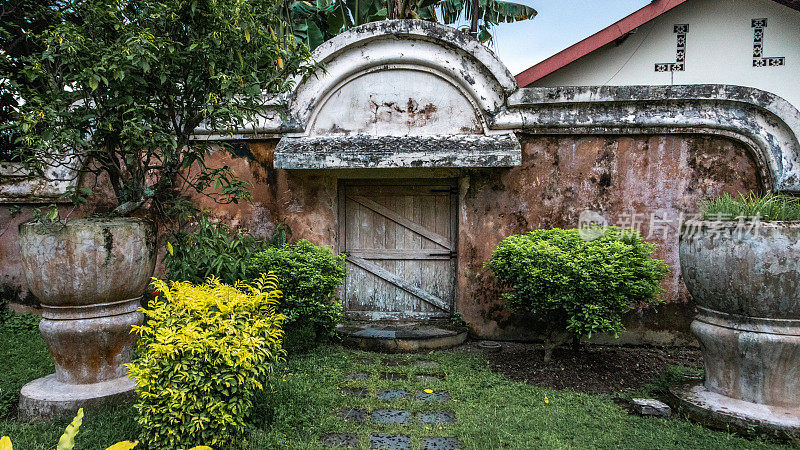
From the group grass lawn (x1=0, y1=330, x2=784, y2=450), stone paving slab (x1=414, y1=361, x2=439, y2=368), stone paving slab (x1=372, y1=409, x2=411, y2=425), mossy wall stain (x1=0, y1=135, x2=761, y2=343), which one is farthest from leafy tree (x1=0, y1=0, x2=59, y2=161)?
stone paving slab (x1=414, y1=361, x2=439, y2=368)

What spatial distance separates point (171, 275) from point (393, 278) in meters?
2.53

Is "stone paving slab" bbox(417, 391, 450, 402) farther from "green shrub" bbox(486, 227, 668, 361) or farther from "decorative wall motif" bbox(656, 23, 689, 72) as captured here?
"decorative wall motif" bbox(656, 23, 689, 72)

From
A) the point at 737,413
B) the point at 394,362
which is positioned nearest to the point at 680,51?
the point at 737,413

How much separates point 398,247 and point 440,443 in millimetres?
3049

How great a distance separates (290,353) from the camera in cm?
491

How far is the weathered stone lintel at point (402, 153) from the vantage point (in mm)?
5121

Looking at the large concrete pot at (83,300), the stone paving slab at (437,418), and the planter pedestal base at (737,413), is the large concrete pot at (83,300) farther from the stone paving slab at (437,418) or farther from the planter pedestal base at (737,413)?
the planter pedestal base at (737,413)

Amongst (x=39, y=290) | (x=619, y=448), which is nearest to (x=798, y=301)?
(x=619, y=448)

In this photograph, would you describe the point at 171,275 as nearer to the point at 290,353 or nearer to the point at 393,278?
the point at 290,353

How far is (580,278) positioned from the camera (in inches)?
168

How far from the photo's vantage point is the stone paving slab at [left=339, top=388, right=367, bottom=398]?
3992 mm

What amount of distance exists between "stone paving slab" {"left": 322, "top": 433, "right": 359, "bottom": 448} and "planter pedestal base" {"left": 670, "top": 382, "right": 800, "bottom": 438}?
97.2 inches

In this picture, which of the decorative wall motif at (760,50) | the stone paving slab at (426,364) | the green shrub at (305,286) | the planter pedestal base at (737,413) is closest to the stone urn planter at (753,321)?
the planter pedestal base at (737,413)

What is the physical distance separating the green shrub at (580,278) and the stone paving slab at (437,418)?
1417 mm
